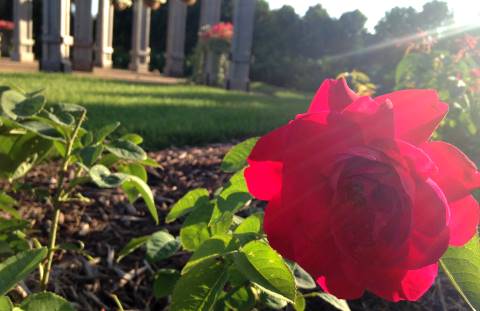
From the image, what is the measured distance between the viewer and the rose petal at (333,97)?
1.91ft

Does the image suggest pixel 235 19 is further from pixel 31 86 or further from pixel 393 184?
pixel 393 184

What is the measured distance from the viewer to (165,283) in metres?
1.13

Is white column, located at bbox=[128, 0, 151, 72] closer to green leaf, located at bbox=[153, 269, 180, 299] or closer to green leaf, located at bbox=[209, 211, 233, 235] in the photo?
green leaf, located at bbox=[153, 269, 180, 299]

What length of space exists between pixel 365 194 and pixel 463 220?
0.15 meters

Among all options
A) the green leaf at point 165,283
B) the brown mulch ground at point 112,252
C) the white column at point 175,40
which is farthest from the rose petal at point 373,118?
the white column at point 175,40

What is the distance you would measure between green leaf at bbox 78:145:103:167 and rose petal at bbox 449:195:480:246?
677 mm

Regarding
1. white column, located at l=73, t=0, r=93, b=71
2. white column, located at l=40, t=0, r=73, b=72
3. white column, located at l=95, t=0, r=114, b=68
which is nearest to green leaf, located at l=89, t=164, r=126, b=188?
white column, located at l=40, t=0, r=73, b=72

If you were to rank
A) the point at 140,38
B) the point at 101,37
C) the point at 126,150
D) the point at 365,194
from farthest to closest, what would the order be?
the point at 140,38 → the point at 101,37 → the point at 126,150 → the point at 365,194

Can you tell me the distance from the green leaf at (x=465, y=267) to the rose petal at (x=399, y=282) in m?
0.08

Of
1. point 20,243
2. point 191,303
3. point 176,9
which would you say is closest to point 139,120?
point 20,243

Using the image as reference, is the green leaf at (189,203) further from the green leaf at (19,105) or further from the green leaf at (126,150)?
the green leaf at (19,105)

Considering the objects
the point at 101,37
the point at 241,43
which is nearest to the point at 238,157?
the point at 241,43

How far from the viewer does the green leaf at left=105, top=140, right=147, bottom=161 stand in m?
1.07

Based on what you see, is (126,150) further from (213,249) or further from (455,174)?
(455,174)
